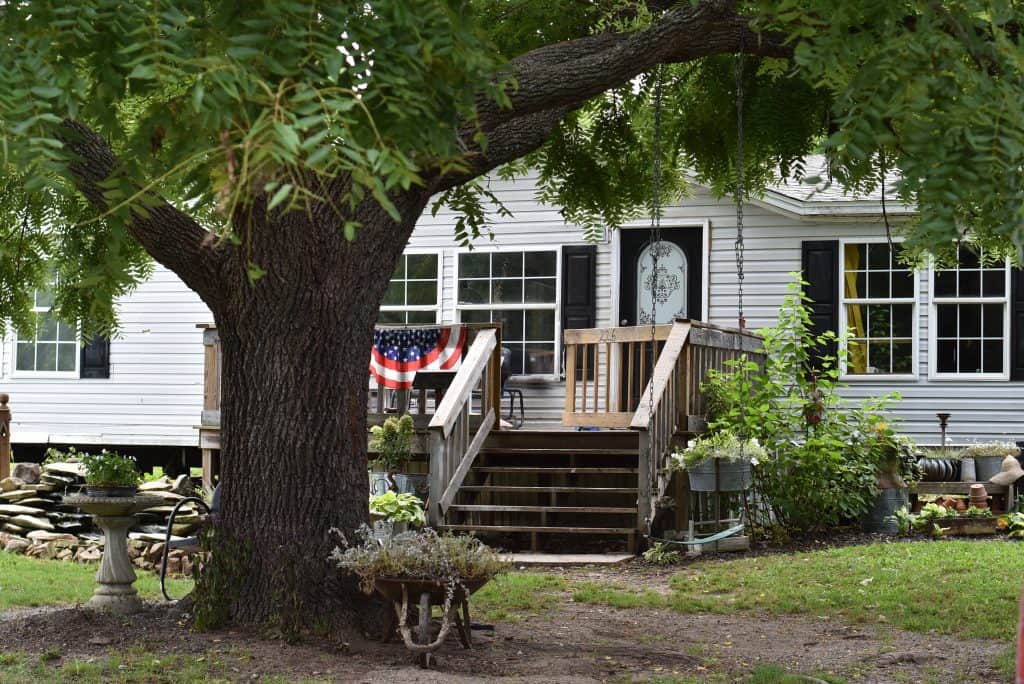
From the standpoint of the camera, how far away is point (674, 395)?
37.3ft

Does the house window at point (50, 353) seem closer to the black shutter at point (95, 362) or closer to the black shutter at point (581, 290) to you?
the black shutter at point (95, 362)

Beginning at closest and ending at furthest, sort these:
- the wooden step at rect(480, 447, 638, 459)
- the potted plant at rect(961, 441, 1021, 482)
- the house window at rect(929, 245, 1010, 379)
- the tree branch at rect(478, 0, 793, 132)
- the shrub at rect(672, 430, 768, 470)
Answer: the tree branch at rect(478, 0, 793, 132) → the shrub at rect(672, 430, 768, 470) → the wooden step at rect(480, 447, 638, 459) → the potted plant at rect(961, 441, 1021, 482) → the house window at rect(929, 245, 1010, 379)

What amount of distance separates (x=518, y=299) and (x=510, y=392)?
48.7 inches

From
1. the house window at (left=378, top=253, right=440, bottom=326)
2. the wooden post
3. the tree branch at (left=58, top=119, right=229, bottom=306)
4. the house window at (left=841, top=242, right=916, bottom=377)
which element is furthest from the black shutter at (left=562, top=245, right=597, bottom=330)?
the tree branch at (left=58, top=119, right=229, bottom=306)

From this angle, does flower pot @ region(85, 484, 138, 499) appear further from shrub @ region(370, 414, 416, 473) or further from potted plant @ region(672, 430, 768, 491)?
potted plant @ region(672, 430, 768, 491)

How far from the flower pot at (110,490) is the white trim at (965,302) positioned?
854cm

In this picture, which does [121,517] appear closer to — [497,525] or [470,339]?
[497,525]

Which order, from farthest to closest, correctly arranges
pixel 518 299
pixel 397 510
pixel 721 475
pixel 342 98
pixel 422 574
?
pixel 518 299
pixel 721 475
pixel 397 510
pixel 422 574
pixel 342 98

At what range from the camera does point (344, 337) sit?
6484mm

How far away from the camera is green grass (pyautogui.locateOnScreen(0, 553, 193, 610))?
888cm

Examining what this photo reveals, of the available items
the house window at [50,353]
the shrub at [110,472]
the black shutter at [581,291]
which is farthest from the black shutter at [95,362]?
the shrub at [110,472]

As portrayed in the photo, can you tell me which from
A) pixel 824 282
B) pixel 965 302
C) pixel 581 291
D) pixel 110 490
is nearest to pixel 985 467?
pixel 965 302

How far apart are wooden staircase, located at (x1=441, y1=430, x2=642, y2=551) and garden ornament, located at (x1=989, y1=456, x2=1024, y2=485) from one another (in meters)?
3.40

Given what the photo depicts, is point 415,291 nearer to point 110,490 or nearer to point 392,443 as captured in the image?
point 392,443
